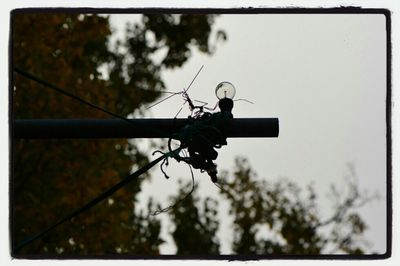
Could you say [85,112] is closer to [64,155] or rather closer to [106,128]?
[64,155]

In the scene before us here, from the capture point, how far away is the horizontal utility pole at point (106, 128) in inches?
124

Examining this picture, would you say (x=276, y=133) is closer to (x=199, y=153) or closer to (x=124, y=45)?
(x=199, y=153)

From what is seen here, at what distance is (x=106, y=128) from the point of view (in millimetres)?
3154

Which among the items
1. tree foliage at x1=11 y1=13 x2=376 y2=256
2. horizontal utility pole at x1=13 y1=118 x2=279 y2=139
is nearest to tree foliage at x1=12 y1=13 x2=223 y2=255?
tree foliage at x1=11 y1=13 x2=376 y2=256

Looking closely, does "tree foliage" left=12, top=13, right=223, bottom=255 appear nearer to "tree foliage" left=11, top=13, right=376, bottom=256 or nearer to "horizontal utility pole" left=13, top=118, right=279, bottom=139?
"tree foliage" left=11, top=13, right=376, bottom=256

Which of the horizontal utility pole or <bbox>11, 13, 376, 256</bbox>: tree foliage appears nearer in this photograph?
the horizontal utility pole

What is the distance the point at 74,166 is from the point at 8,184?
614 cm

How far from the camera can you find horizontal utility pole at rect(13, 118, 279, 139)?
3.15 metres

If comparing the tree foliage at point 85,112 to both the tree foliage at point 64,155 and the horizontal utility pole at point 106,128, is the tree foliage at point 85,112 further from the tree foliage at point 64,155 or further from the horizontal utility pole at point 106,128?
the horizontal utility pole at point 106,128

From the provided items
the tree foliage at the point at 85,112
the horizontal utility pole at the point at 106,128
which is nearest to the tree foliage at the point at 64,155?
the tree foliage at the point at 85,112

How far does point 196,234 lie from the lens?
12.9 meters

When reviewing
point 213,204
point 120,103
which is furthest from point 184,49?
point 213,204

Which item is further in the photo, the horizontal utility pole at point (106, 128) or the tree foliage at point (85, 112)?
the tree foliage at point (85, 112)

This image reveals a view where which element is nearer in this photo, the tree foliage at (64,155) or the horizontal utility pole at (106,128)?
the horizontal utility pole at (106,128)
